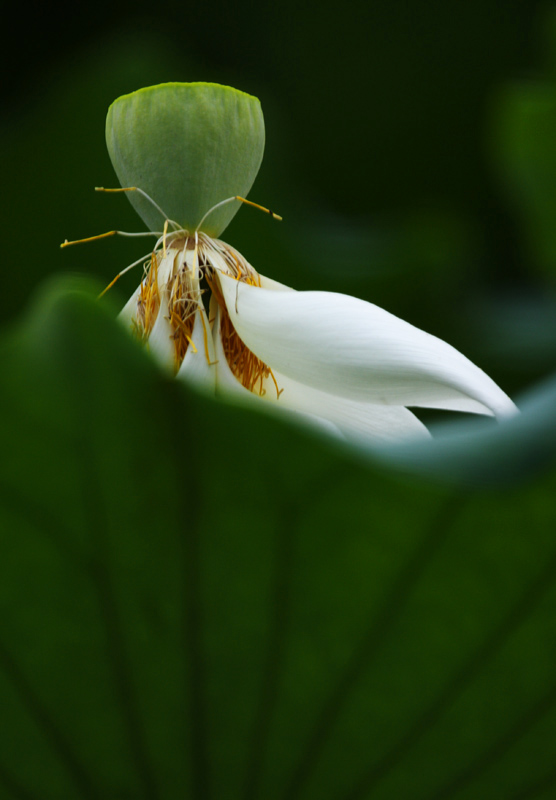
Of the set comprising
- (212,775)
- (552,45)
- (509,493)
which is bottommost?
(212,775)

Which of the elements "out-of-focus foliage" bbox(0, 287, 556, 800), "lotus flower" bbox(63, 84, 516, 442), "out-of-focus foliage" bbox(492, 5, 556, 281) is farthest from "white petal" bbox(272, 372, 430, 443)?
"out-of-focus foliage" bbox(492, 5, 556, 281)

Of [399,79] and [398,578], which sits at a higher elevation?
[399,79]

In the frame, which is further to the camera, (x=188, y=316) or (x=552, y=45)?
(x=552, y=45)

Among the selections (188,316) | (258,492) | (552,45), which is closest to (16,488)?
(258,492)

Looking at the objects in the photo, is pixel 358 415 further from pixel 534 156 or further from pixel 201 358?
pixel 534 156

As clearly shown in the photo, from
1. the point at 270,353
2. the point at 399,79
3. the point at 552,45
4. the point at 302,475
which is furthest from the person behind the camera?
the point at 399,79

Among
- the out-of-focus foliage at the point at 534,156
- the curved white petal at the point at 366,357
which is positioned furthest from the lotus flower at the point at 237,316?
the out-of-focus foliage at the point at 534,156

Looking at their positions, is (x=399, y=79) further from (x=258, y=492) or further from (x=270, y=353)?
(x=258, y=492)

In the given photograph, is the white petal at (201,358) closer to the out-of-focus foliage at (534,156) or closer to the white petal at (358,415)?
the white petal at (358,415)
